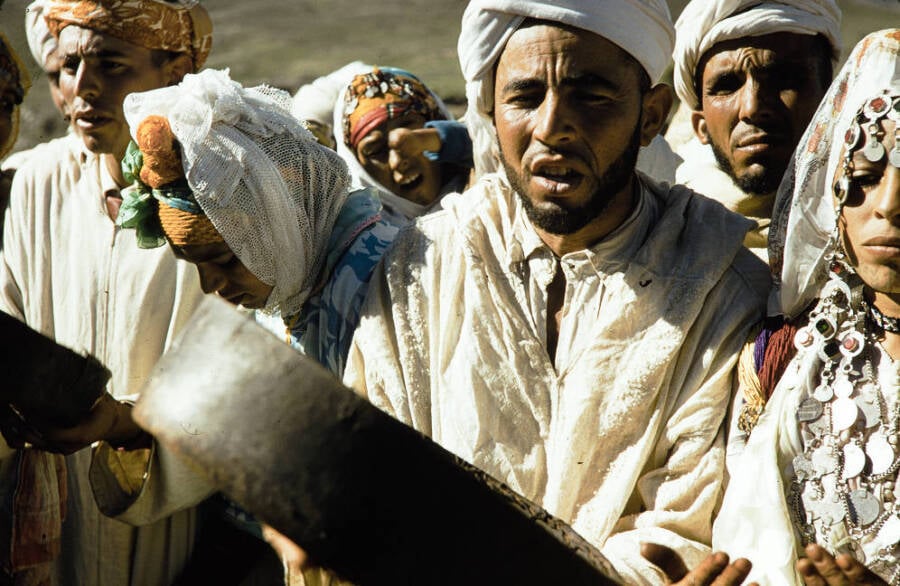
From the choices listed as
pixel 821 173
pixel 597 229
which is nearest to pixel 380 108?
pixel 597 229

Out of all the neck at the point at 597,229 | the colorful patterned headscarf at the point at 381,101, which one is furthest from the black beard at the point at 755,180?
the colorful patterned headscarf at the point at 381,101

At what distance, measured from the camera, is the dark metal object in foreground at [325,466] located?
75.8 inches

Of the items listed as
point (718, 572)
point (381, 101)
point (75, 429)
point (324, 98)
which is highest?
point (718, 572)

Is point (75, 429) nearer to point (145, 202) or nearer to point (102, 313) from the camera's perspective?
point (145, 202)

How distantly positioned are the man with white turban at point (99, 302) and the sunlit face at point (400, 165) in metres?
1.11

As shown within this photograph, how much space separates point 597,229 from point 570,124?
29 centimetres

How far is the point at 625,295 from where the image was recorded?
287cm

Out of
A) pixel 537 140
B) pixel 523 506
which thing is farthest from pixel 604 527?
pixel 537 140

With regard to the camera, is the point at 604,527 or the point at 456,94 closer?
the point at 604,527

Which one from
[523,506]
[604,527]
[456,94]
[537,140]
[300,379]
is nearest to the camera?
[300,379]

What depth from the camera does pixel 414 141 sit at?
17.5 ft

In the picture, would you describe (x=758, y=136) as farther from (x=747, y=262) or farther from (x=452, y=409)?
(x=452, y=409)

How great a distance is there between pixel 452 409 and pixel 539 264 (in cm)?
45

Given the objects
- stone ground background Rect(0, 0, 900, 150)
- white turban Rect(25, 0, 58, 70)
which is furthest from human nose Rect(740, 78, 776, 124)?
stone ground background Rect(0, 0, 900, 150)
